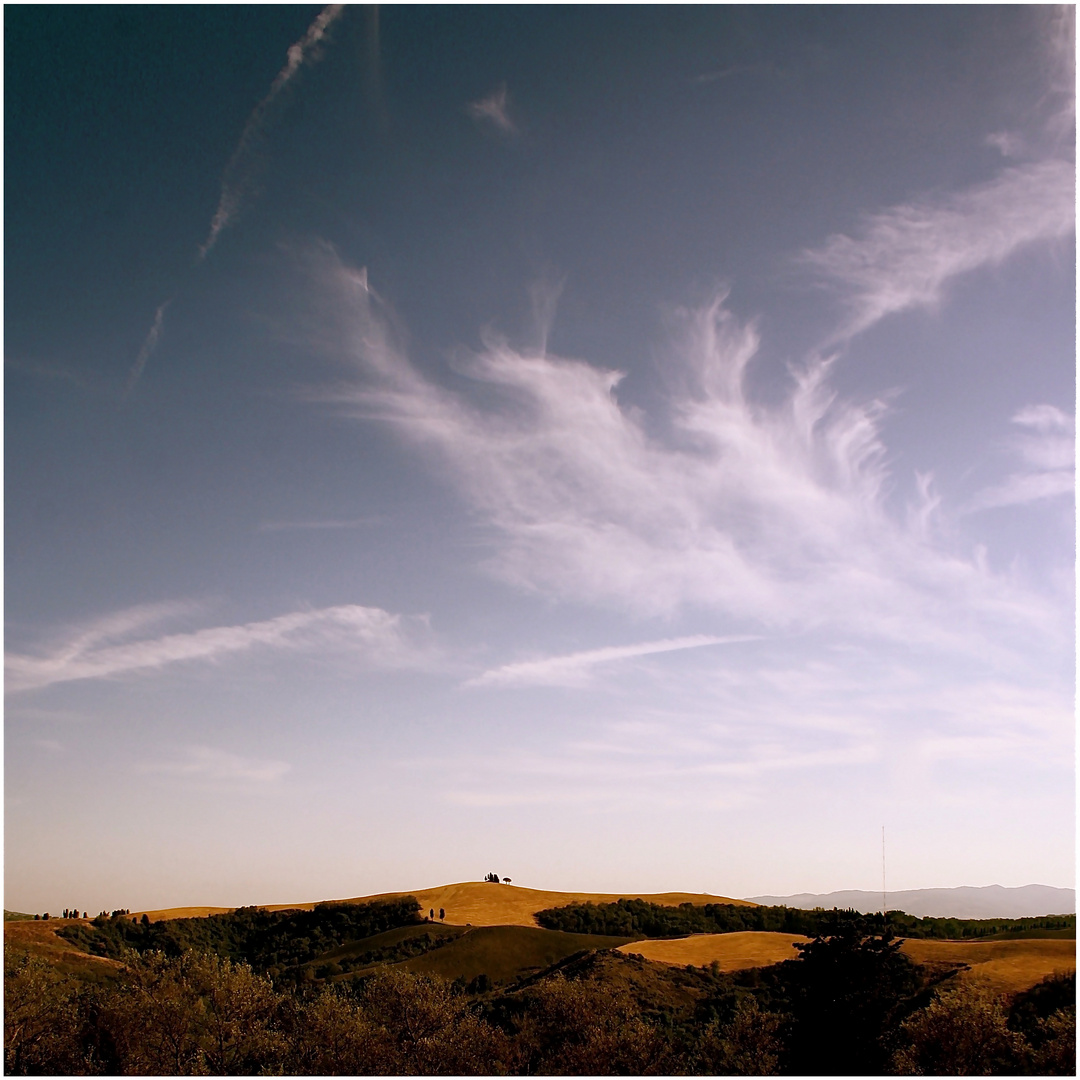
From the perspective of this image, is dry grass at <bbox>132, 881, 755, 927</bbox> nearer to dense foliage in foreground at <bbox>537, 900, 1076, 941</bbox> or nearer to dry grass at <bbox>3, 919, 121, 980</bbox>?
dense foliage in foreground at <bbox>537, 900, 1076, 941</bbox>

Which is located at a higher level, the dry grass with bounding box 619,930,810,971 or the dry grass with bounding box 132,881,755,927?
the dry grass with bounding box 619,930,810,971

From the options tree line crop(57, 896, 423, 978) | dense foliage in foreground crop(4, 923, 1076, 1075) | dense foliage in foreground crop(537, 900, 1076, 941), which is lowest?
tree line crop(57, 896, 423, 978)

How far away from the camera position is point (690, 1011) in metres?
75.5

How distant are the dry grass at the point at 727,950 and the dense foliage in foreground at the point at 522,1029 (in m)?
29.0

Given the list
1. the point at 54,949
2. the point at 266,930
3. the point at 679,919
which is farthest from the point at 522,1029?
the point at 266,930

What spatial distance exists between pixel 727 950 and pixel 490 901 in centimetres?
6436

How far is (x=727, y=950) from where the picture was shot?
97.9 meters

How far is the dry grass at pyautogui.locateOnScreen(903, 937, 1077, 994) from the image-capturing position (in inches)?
2415

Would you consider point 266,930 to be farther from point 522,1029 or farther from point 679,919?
point 522,1029

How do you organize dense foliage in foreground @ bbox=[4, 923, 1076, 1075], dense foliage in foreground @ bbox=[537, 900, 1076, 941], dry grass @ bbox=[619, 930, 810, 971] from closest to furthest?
1. dense foliage in foreground @ bbox=[4, 923, 1076, 1075]
2. dry grass @ bbox=[619, 930, 810, 971]
3. dense foliage in foreground @ bbox=[537, 900, 1076, 941]

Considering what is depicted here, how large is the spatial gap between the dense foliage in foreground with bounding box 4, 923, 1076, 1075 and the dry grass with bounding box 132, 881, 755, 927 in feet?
259

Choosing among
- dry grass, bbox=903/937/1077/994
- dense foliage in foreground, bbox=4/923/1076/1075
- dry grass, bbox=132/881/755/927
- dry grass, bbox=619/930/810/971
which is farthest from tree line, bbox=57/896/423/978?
dry grass, bbox=903/937/1077/994

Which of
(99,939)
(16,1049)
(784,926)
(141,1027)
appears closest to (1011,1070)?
(141,1027)

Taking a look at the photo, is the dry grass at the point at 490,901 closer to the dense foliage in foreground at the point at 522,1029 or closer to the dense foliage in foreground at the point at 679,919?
the dense foliage in foreground at the point at 679,919
